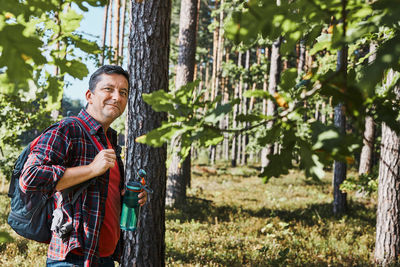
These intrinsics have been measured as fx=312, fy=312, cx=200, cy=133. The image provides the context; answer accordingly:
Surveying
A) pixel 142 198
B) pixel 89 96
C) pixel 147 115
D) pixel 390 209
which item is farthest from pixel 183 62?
pixel 142 198

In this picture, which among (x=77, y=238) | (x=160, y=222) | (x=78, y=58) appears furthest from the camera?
(x=160, y=222)

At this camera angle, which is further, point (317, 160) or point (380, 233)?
point (380, 233)

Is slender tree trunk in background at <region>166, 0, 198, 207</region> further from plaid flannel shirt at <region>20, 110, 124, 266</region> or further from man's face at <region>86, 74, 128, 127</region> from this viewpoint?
plaid flannel shirt at <region>20, 110, 124, 266</region>

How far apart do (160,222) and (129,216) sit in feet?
4.09

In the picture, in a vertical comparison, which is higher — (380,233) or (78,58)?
(78,58)

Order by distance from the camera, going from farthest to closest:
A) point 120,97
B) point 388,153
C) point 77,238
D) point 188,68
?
point 188,68, point 388,153, point 120,97, point 77,238

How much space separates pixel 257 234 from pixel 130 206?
5.57m

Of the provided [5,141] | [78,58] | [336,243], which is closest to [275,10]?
[78,58]

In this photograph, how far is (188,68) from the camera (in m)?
9.36

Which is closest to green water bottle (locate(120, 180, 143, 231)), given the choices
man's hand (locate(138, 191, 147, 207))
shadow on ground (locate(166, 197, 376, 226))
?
man's hand (locate(138, 191, 147, 207))

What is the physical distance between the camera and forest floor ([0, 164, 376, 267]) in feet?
18.2

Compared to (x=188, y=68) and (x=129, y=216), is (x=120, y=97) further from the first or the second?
(x=188, y=68)

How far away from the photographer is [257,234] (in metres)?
7.43

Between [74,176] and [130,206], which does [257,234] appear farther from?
[74,176]
